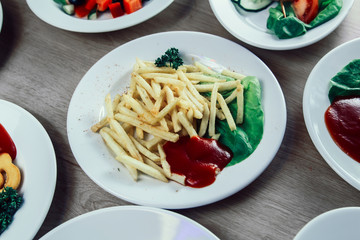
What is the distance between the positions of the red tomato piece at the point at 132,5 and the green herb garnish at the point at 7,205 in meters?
1.37

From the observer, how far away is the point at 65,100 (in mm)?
2301

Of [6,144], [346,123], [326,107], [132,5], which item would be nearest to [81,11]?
[132,5]

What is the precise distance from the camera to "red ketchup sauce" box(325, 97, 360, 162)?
1.67 m

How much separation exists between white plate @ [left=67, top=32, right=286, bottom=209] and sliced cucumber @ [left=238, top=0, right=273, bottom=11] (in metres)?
0.36

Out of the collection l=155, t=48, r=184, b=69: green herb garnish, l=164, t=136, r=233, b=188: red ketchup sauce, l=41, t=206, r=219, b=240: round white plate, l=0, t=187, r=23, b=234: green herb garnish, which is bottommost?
l=0, t=187, r=23, b=234: green herb garnish

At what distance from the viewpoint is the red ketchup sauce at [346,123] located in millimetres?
1669

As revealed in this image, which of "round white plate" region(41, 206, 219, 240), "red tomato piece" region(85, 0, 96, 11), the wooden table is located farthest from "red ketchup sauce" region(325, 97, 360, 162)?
"red tomato piece" region(85, 0, 96, 11)

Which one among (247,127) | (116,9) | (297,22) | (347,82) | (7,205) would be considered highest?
(297,22)

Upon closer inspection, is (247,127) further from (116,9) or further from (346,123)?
(116,9)

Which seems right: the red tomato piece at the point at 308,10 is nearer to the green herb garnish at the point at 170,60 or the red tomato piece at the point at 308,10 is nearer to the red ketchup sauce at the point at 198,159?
the green herb garnish at the point at 170,60

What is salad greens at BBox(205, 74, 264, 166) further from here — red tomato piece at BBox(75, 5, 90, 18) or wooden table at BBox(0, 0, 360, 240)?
red tomato piece at BBox(75, 5, 90, 18)

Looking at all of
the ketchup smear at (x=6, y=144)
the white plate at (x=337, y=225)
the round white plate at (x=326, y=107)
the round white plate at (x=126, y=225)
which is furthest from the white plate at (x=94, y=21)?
the white plate at (x=337, y=225)

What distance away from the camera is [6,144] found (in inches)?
80.4

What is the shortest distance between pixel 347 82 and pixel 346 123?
0.24 metres
